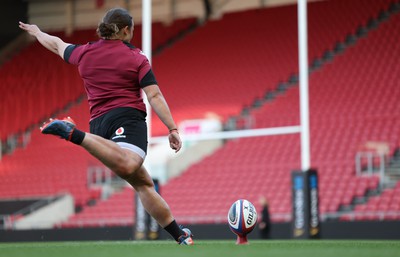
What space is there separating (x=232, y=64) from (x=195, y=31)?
2.13 meters

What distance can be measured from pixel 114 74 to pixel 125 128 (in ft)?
1.16

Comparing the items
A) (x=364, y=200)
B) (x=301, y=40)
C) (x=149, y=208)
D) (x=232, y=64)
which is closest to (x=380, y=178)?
(x=364, y=200)

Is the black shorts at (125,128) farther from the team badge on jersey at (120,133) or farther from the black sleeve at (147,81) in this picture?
the black sleeve at (147,81)

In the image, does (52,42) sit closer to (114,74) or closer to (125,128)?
(114,74)

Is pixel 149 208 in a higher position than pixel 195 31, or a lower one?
lower

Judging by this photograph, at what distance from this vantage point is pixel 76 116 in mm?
21047

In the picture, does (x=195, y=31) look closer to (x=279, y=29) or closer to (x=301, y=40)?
(x=279, y=29)

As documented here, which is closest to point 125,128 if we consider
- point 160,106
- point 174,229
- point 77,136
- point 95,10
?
point 160,106

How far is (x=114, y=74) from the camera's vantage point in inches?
218

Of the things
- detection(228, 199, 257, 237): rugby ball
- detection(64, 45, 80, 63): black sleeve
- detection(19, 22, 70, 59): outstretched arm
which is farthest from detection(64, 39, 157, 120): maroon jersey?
detection(228, 199, 257, 237): rugby ball

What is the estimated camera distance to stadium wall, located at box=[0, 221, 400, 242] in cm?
1334

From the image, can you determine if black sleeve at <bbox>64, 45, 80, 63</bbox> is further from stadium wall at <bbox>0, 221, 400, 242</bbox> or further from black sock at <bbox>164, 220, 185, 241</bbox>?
stadium wall at <bbox>0, 221, 400, 242</bbox>

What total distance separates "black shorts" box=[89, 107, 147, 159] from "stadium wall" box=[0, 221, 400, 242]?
7955 millimetres

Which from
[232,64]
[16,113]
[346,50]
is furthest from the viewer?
[16,113]
